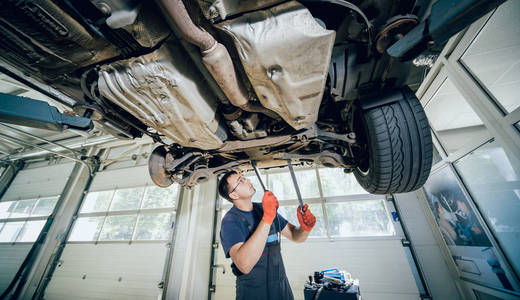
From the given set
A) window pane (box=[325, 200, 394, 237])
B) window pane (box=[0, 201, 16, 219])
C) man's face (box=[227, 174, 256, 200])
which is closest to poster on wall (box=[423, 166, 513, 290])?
window pane (box=[325, 200, 394, 237])

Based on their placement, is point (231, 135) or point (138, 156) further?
point (138, 156)

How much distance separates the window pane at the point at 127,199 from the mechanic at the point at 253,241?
375 centimetres

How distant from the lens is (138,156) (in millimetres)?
4641

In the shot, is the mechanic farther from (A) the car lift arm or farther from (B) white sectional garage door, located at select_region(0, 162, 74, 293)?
(B) white sectional garage door, located at select_region(0, 162, 74, 293)

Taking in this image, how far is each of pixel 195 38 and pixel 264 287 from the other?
1.77m

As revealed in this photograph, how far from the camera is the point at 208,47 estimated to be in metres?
0.63

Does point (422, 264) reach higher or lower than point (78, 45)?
lower

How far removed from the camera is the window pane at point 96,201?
176 inches

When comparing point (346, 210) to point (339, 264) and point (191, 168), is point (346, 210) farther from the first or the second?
point (191, 168)

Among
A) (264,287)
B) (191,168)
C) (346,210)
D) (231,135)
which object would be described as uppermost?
(231,135)

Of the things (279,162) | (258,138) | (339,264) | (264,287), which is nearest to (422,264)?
(339,264)

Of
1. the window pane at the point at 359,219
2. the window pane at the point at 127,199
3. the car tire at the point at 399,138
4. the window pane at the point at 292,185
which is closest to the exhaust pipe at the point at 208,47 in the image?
the car tire at the point at 399,138

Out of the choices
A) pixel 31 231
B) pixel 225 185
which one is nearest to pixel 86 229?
pixel 31 231

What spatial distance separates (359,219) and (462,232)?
1121mm
